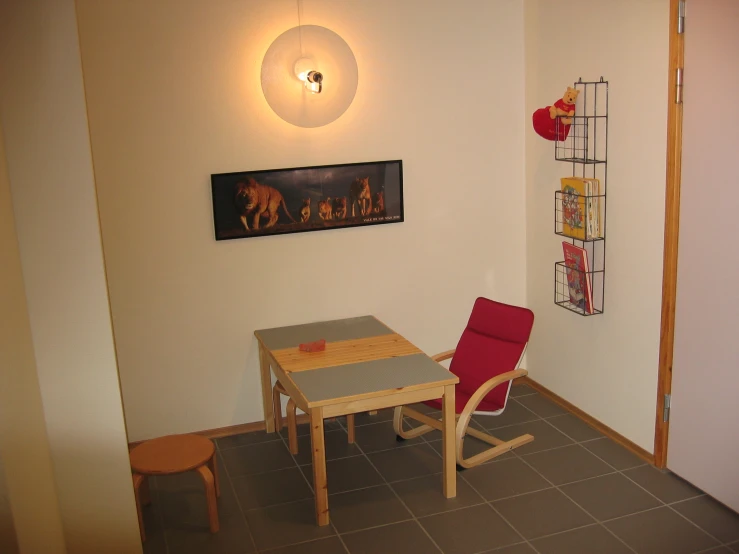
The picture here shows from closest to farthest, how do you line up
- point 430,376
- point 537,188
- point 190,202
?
point 430,376, point 190,202, point 537,188

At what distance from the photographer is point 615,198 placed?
14.3 feet

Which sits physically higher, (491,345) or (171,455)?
(491,345)

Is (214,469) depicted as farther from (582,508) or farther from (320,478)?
(582,508)

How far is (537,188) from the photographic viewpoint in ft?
16.8

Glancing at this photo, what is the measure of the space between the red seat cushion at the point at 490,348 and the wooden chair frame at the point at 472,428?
55 mm

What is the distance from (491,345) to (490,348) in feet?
0.06

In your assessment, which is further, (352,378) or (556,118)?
(556,118)

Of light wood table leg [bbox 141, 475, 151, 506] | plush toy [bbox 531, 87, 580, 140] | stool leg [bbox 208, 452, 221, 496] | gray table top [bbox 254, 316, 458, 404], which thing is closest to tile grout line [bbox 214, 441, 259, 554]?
stool leg [bbox 208, 452, 221, 496]

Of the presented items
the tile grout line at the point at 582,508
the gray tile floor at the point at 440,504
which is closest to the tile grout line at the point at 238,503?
the gray tile floor at the point at 440,504

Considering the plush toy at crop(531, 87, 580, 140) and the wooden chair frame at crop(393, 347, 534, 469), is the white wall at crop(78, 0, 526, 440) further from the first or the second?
the wooden chair frame at crop(393, 347, 534, 469)

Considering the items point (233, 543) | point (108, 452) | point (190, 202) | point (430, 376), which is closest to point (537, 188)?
point (430, 376)

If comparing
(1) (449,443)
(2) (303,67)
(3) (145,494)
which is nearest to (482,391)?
(1) (449,443)

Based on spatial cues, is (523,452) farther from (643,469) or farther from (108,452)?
(108,452)

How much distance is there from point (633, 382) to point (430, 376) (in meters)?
1.26
